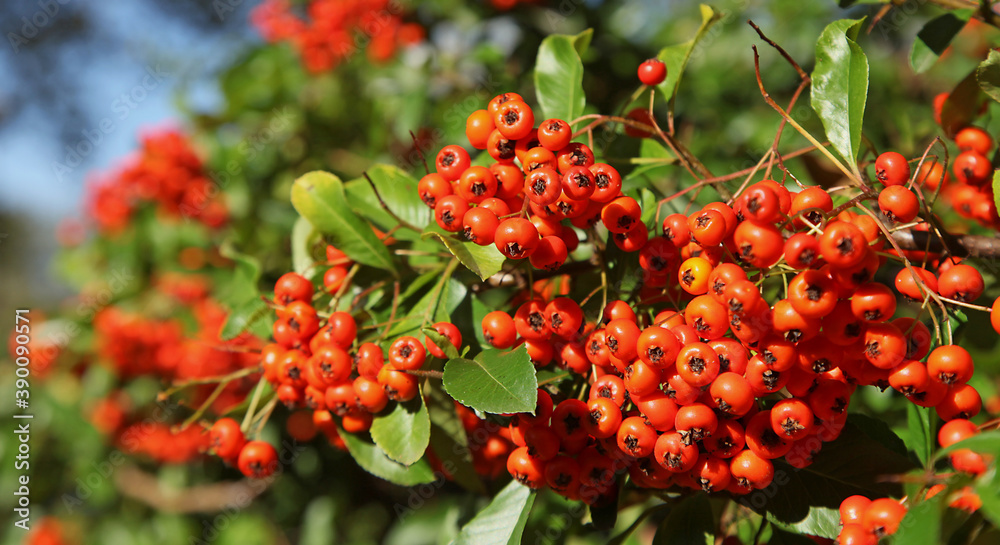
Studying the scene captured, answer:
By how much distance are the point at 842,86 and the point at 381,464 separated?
4.69ft

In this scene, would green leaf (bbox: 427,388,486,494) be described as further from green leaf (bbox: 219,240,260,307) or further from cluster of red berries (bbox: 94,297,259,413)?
cluster of red berries (bbox: 94,297,259,413)

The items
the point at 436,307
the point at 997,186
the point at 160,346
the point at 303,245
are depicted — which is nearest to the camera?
the point at 997,186

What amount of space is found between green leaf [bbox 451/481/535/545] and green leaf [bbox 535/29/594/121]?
96 centimetres

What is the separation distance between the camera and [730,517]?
1876 millimetres

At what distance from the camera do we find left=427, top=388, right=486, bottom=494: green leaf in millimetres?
1627

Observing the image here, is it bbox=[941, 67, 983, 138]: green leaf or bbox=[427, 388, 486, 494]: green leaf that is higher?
bbox=[941, 67, 983, 138]: green leaf

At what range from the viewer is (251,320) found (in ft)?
6.04

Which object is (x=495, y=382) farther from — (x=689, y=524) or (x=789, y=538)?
(x=789, y=538)

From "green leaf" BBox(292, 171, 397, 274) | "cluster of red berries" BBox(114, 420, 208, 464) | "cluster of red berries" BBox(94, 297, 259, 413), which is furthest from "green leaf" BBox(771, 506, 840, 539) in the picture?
"cluster of red berries" BBox(114, 420, 208, 464)

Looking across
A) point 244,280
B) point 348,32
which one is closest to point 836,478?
point 244,280

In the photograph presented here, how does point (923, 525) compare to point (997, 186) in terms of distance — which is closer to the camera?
point (923, 525)

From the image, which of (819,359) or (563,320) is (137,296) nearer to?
(563,320)

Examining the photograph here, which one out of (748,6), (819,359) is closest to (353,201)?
(819,359)

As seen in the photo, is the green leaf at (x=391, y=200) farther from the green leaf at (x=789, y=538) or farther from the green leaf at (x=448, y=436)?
the green leaf at (x=789, y=538)
